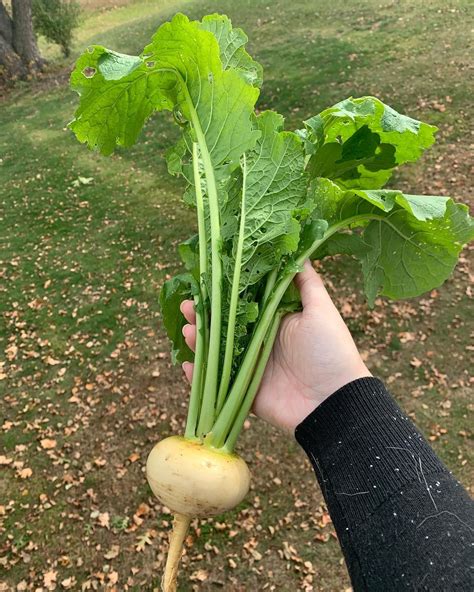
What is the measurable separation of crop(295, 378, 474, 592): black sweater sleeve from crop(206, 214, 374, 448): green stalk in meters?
0.35

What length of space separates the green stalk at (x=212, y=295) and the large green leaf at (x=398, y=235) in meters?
0.51

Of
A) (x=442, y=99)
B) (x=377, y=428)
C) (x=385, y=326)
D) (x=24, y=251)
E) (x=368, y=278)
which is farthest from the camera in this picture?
(x=442, y=99)

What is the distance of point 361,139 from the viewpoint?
8.84 ft

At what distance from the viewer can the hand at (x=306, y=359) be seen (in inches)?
102

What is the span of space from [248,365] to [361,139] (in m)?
1.26

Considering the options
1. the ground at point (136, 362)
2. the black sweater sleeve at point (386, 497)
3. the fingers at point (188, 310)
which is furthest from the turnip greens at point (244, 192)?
the ground at point (136, 362)

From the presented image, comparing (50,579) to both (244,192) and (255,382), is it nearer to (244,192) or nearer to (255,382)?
(255,382)

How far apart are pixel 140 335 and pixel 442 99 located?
698 centimetres

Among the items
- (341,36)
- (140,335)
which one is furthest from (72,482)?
(341,36)

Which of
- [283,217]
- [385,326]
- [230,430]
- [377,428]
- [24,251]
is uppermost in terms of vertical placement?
[283,217]

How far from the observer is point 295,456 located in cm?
485

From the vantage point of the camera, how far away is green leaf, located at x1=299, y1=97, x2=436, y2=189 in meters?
2.60

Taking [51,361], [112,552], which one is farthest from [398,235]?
[51,361]

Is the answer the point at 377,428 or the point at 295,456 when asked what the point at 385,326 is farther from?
the point at 377,428
